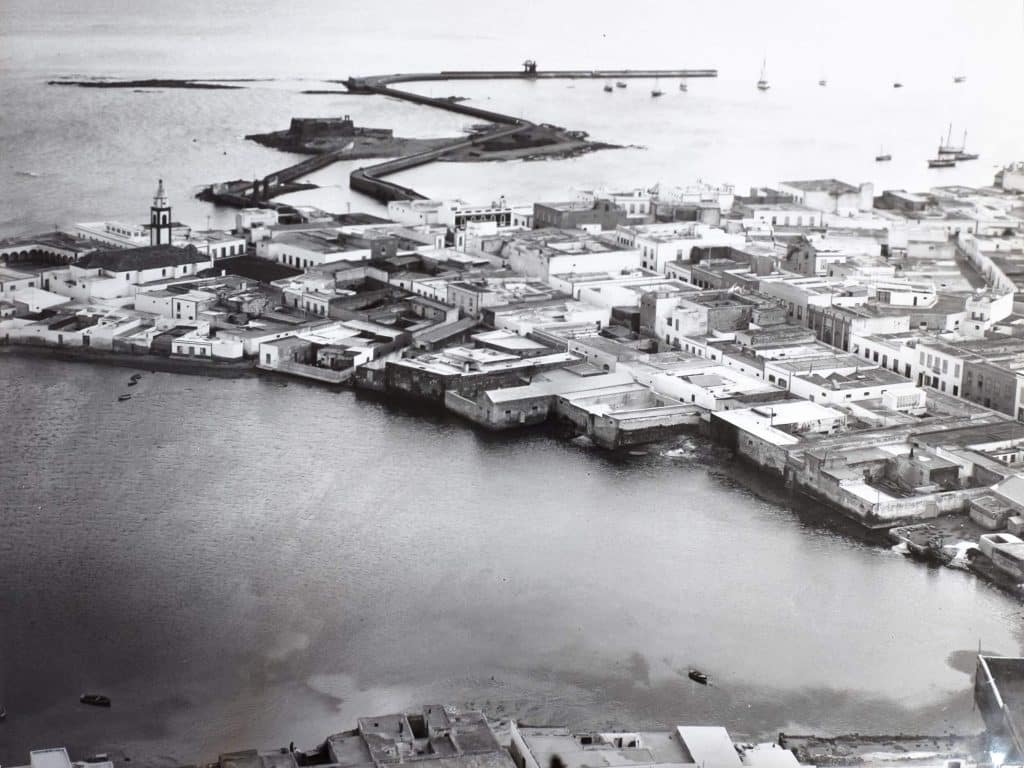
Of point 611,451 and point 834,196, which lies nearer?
point 611,451

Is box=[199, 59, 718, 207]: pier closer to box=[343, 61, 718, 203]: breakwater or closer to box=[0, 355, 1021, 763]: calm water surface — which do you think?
box=[343, 61, 718, 203]: breakwater

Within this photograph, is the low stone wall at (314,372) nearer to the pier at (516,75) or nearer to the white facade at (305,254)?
the white facade at (305,254)

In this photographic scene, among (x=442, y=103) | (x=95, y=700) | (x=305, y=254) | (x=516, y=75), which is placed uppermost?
(x=516, y=75)

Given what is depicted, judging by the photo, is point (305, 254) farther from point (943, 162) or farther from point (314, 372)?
point (943, 162)

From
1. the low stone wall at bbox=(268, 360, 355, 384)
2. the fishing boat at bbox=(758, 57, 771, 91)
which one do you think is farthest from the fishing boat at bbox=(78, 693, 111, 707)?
the fishing boat at bbox=(758, 57, 771, 91)

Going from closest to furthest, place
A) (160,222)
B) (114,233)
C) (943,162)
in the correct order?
(160,222) < (114,233) < (943,162)

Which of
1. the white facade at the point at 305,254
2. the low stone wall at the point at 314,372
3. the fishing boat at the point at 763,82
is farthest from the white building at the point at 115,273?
the fishing boat at the point at 763,82

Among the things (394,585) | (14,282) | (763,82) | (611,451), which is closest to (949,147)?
(763,82)
